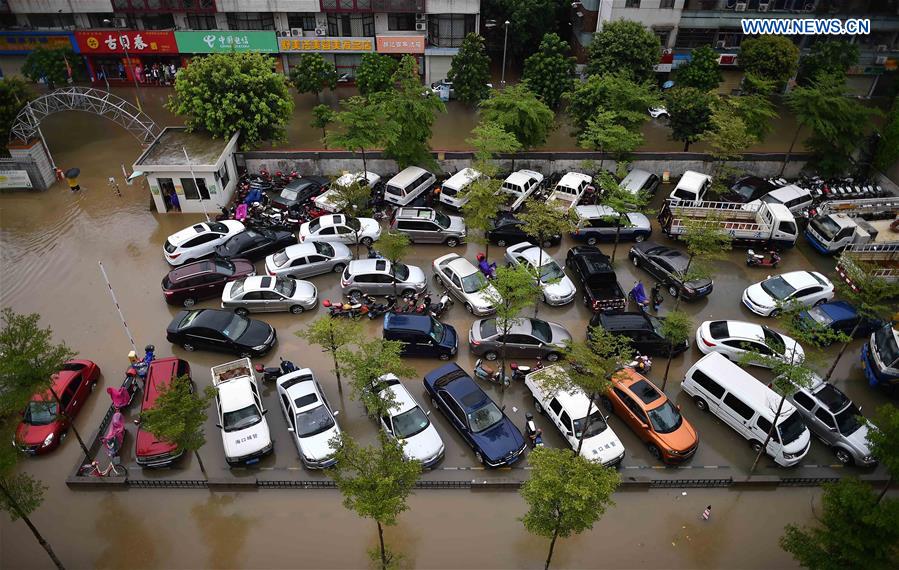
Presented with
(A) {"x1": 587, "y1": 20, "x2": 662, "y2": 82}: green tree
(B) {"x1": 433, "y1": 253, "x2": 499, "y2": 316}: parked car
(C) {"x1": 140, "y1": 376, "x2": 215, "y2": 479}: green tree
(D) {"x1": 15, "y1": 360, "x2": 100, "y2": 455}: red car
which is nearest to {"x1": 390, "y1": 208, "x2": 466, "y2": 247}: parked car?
(B) {"x1": 433, "y1": 253, "x2": 499, "y2": 316}: parked car

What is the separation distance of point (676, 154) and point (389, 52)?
68.3 ft

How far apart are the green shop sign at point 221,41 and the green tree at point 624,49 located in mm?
21406

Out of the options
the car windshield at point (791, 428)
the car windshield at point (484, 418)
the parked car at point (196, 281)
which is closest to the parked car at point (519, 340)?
the car windshield at point (484, 418)

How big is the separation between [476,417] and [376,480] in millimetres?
5229

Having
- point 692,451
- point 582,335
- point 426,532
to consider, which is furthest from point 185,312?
point 692,451

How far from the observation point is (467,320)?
21.8 m

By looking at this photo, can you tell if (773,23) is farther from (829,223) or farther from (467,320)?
(467,320)

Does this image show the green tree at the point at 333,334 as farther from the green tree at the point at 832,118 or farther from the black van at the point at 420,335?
the green tree at the point at 832,118

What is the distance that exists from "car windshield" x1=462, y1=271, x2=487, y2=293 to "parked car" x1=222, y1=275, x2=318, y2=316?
18.9 feet

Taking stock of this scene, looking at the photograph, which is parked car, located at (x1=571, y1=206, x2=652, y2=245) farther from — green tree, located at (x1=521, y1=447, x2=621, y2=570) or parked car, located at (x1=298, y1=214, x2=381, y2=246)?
green tree, located at (x1=521, y1=447, x2=621, y2=570)

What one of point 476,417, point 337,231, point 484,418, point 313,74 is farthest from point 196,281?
point 313,74

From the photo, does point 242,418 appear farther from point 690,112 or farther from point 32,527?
point 690,112

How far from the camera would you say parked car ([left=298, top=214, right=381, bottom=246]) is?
24.7m

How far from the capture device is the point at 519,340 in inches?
774
